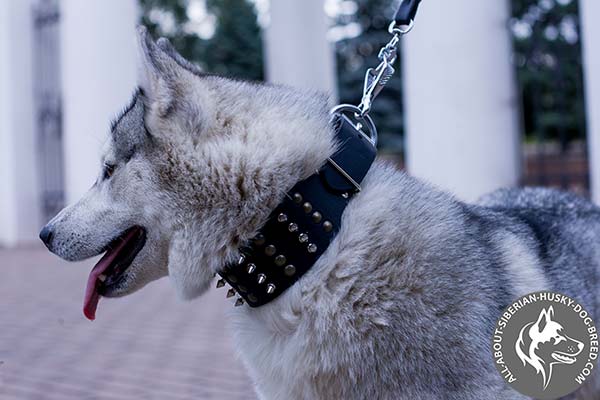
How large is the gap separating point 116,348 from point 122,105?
3.95 meters

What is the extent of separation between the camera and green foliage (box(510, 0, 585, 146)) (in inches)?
400

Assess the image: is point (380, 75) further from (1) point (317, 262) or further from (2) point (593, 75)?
(2) point (593, 75)

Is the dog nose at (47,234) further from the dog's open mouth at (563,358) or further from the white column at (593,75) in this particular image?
the white column at (593,75)

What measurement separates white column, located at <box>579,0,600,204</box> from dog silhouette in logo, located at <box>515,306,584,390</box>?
5399mm

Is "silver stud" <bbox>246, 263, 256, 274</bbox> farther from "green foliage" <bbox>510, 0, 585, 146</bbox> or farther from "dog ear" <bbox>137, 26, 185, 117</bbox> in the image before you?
"green foliage" <bbox>510, 0, 585, 146</bbox>

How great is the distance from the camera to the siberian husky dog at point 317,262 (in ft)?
7.13

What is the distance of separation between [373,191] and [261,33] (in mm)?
27277

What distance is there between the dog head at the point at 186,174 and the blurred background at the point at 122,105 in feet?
1.97

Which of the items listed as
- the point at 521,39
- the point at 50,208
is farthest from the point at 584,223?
the point at 521,39

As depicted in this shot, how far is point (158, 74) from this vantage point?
234 centimetres

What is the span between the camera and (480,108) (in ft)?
26.2

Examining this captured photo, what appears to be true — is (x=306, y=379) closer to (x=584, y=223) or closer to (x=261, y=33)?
(x=584, y=223)

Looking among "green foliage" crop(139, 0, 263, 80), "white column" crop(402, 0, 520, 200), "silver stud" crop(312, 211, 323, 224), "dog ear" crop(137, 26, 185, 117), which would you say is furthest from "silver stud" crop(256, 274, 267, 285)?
"green foliage" crop(139, 0, 263, 80)

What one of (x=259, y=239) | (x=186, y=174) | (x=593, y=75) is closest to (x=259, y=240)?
(x=259, y=239)
